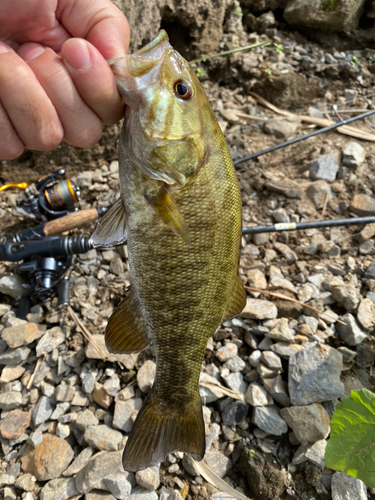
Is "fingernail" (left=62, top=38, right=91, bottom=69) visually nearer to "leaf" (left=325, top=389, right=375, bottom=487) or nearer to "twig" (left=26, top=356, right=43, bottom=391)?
"leaf" (left=325, top=389, right=375, bottom=487)

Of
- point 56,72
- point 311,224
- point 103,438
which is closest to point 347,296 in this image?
point 311,224

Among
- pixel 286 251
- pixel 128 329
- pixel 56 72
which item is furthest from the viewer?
pixel 286 251

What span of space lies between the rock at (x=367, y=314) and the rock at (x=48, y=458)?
8.03 ft

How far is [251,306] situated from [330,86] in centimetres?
387

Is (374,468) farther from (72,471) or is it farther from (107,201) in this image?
(107,201)

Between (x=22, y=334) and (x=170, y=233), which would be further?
(x=22, y=334)

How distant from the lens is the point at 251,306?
10.2ft

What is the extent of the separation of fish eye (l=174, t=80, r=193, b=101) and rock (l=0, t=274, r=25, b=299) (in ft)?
8.54

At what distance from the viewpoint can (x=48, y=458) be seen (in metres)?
2.49

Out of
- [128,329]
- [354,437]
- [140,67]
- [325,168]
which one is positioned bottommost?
[354,437]

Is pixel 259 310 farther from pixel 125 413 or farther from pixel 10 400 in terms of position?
pixel 10 400

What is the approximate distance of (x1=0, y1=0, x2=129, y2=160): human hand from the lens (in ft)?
4.76

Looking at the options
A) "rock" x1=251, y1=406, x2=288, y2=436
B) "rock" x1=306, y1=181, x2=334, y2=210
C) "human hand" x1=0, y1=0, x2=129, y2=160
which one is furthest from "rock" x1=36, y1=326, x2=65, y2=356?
"rock" x1=306, y1=181, x2=334, y2=210

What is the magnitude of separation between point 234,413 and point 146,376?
72 centimetres
